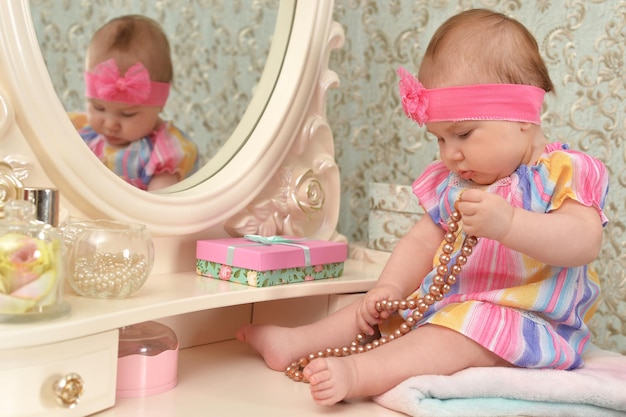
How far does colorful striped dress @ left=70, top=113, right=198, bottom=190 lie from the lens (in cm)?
108

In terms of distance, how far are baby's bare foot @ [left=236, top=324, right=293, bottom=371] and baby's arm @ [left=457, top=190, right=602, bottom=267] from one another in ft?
1.03

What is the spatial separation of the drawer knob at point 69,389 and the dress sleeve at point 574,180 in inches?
24.7

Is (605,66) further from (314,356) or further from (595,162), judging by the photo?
(314,356)

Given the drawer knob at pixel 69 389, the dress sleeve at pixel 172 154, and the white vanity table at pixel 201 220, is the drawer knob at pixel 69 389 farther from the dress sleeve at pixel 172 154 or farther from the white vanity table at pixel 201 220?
the dress sleeve at pixel 172 154

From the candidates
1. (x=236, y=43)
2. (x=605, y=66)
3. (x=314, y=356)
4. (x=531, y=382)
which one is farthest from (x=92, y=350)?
(x=605, y=66)

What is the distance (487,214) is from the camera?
3.14 feet

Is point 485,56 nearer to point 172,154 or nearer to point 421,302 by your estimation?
point 421,302

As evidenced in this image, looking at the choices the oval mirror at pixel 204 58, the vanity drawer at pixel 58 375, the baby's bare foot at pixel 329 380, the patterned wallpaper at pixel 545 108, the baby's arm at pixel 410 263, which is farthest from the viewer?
the patterned wallpaper at pixel 545 108

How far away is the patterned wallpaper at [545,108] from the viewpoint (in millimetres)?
1399

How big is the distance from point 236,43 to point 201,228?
32 centimetres

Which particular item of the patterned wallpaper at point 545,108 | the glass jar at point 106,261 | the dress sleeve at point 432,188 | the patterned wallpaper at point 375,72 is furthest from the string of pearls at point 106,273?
the patterned wallpaper at point 545,108

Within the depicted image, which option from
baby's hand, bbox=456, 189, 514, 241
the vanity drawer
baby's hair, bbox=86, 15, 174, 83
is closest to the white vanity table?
the vanity drawer

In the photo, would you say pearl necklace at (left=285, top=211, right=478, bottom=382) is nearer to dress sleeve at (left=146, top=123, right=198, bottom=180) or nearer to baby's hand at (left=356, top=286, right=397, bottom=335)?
baby's hand at (left=356, top=286, right=397, bottom=335)

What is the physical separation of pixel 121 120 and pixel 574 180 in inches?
24.7
